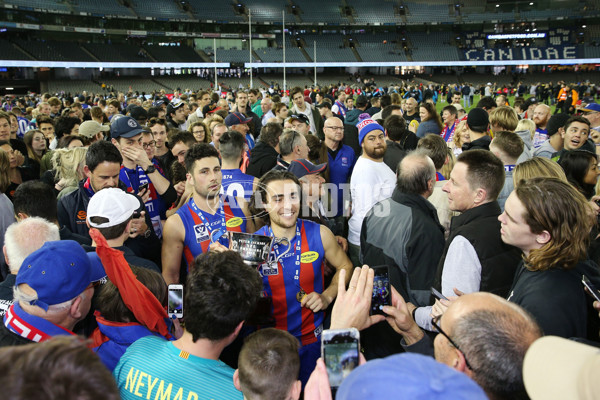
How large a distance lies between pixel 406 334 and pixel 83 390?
5.40ft

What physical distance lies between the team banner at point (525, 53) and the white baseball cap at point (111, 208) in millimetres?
52185

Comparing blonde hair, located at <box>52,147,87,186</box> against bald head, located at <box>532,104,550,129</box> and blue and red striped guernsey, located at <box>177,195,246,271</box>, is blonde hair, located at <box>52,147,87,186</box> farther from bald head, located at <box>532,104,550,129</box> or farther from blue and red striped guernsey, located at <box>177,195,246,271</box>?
bald head, located at <box>532,104,550,129</box>

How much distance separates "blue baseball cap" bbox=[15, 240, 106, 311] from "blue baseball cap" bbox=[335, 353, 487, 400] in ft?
4.93

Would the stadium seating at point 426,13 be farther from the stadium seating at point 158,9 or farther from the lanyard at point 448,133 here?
the lanyard at point 448,133

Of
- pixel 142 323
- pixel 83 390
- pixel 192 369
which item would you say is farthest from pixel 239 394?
pixel 83 390

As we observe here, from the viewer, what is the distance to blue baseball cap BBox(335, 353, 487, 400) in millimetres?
989

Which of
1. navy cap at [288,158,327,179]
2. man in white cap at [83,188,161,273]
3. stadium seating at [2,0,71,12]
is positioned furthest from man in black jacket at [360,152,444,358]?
stadium seating at [2,0,71,12]

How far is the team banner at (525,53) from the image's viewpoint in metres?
46.3

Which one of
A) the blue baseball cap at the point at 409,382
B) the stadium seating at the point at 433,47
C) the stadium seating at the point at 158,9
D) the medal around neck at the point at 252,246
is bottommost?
the blue baseball cap at the point at 409,382

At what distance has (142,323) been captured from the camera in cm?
210

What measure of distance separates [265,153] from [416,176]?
2818mm

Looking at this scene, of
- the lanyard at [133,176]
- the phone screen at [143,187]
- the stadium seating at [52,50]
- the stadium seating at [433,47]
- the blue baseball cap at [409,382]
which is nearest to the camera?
the blue baseball cap at [409,382]

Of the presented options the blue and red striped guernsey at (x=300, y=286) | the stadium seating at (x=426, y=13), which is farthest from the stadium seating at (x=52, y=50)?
the blue and red striped guernsey at (x=300, y=286)

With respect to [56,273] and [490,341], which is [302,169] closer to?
[56,273]
